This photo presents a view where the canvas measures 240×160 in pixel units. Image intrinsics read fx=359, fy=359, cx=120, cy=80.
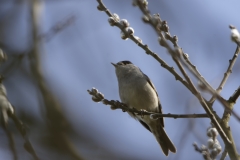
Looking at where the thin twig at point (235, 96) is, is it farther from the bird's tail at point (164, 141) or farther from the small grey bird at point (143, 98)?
the bird's tail at point (164, 141)

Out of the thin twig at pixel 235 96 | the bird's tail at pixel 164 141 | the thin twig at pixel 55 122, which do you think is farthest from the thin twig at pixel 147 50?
the bird's tail at pixel 164 141

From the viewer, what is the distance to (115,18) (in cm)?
341

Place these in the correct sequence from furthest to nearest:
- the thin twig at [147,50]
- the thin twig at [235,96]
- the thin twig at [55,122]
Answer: the thin twig at [235,96], the thin twig at [147,50], the thin twig at [55,122]

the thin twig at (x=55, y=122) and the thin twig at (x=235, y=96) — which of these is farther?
the thin twig at (x=235, y=96)

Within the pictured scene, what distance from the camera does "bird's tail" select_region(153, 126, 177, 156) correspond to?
5.87 m

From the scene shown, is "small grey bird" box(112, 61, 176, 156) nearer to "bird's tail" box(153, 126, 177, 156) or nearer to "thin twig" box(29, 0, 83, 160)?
"bird's tail" box(153, 126, 177, 156)

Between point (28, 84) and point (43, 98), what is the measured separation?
0.38 m

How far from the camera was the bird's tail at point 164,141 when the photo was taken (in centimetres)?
587

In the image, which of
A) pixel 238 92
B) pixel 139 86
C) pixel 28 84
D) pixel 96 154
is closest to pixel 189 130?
pixel 96 154

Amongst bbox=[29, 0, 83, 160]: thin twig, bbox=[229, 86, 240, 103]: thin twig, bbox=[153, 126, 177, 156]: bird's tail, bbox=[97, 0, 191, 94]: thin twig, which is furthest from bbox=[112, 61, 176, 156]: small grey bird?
Result: bbox=[29, 0, 83, 160]: thin twig

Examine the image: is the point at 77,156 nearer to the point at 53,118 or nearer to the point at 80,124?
the point at 53,118

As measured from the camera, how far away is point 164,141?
605 cm

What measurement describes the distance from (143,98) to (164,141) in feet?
2.79

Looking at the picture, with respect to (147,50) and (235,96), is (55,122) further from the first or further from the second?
(235,96)
